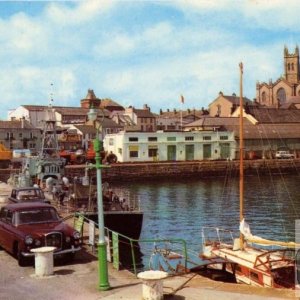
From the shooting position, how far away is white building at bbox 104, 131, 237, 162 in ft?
296

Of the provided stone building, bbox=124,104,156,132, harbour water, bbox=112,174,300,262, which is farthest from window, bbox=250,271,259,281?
stone building, bbox=124,104,156,132

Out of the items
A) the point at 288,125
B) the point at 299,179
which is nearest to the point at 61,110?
the point at 288,125

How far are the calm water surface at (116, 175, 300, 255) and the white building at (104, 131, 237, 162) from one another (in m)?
14.9

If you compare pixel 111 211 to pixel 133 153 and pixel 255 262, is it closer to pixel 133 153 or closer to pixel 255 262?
pixel 255 262

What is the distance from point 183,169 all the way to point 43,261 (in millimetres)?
70883

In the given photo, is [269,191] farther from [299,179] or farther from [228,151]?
[228,151]

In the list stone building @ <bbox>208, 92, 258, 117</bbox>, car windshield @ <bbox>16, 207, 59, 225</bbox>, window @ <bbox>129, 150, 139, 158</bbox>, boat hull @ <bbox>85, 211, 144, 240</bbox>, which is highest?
stone building @ <bbox>208, 92, 258, 117</bbox>

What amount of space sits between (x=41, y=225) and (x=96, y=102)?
17.2 feet

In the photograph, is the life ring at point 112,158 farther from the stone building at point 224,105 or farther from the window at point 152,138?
the stone building at point 224,105

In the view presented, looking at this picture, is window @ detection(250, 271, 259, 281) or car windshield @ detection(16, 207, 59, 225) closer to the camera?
car windshield @ detection(16, 207, 59, 225)

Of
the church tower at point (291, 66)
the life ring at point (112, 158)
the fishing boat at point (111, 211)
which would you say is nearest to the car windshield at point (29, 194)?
the fishing boat at point (111, 211)

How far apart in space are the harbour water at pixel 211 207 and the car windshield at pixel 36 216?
471 inches

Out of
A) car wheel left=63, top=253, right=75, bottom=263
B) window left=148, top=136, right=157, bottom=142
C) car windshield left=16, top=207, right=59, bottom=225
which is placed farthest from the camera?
window left=148, top=136, right=157, bottom=142

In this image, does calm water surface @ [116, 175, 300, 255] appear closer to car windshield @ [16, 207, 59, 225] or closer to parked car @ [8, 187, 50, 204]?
parked car @ [8, 187, 50, 204]
